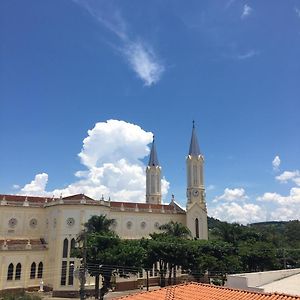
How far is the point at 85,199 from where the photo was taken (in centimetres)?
5575

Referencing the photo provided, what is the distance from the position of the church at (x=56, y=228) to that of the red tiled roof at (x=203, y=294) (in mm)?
28906

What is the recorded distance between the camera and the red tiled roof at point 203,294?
1774cm

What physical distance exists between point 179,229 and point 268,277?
32.8m

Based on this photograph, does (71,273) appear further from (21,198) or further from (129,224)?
(129,224)

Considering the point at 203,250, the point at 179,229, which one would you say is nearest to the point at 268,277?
the point at 203,250

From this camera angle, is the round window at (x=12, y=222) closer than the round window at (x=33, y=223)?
Yes

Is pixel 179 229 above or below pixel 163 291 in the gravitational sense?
above

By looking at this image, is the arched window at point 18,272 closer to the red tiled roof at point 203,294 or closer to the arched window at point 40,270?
the arched window at point 40,270

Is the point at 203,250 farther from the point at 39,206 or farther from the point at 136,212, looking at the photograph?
the point at 39,206

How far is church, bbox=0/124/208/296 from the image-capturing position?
50.6 meters

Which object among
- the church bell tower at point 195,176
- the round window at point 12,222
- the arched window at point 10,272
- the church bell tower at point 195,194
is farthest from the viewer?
the church bell tower at point 195,176

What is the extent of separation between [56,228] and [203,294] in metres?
38.5

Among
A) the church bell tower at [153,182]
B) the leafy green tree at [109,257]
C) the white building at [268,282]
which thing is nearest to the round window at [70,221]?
the leafy green tree at [109,257]

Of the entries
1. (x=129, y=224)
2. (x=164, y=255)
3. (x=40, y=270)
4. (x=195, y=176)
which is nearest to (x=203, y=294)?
(x=164, y=255)
